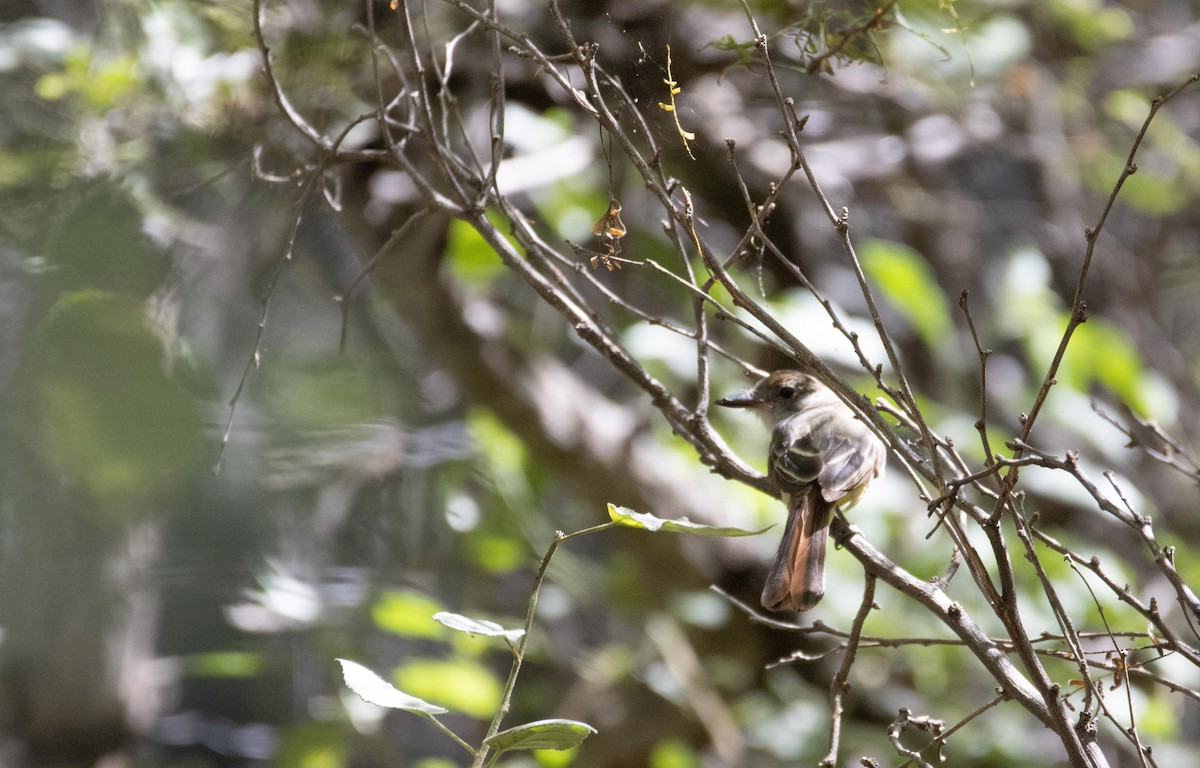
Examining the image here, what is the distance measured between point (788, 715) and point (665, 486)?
0.81 m

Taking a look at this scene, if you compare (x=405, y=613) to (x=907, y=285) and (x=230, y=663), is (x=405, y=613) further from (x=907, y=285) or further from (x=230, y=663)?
(x=907, y=285)

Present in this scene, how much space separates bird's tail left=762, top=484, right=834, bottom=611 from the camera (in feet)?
5.05

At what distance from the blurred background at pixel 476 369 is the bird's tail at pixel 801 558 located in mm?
396

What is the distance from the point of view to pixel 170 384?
1180 mm

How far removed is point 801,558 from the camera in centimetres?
173

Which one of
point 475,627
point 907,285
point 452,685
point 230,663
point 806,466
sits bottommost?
point 230,663

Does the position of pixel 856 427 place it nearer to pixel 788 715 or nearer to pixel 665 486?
pixel 665 486

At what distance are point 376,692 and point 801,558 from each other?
2.70ft

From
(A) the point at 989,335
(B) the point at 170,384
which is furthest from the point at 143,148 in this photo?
(A) the point at 989,335

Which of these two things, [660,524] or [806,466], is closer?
[660,524]

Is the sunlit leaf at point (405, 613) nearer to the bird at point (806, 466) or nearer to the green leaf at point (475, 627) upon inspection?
the bird at point (806, 466)

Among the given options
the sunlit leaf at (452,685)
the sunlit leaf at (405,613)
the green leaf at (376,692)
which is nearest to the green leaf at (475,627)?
the green leaf at (376,692)

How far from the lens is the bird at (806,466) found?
1.64m

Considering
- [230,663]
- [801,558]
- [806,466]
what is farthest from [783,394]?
[230,663]
